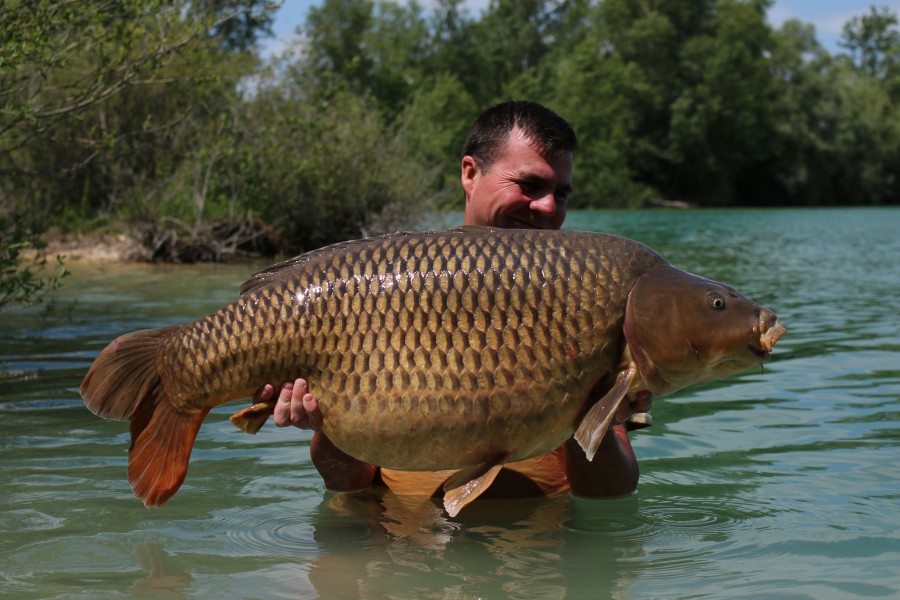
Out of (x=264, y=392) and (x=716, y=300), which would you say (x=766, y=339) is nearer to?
(x=716, y=300)

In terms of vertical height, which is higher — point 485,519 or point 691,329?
point 691,329

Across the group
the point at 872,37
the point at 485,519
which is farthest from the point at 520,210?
the point at 872,37

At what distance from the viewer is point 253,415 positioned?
9.91ft

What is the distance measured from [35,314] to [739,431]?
6.49m

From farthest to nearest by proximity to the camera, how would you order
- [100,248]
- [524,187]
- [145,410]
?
[100,248] → [524,187] → [145,410]

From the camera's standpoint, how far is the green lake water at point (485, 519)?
3.05m

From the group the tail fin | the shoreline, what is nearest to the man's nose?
the tail fin

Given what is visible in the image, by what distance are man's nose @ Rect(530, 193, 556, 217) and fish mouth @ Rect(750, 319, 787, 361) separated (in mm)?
1106

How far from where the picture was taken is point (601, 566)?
3197mm

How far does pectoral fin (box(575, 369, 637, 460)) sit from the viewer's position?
2658 mm

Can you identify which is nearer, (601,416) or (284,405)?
(601,416)

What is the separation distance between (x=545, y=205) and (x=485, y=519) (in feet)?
3.55

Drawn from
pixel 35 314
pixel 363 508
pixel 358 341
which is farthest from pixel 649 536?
pixel 35 314

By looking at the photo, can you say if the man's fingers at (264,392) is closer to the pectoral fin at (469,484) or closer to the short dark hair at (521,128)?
the pectoral fin at (469,484)
